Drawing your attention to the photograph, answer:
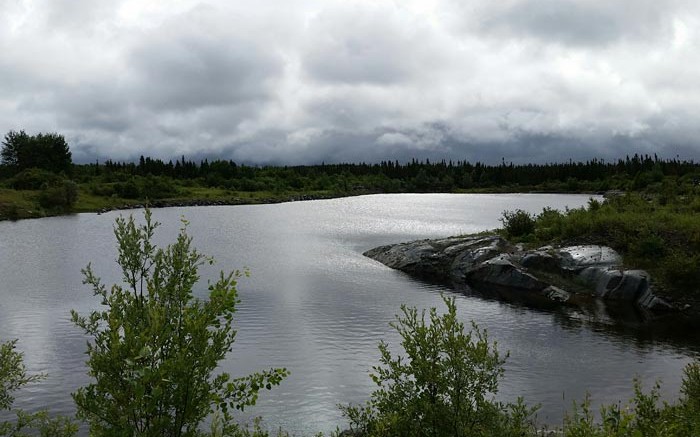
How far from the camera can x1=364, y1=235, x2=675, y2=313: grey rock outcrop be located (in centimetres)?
4350

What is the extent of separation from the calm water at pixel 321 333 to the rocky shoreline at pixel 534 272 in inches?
159

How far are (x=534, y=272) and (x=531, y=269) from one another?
0.47m

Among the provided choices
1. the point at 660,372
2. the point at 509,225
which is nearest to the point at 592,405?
the point at 660,372

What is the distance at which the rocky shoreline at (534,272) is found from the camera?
43.0m

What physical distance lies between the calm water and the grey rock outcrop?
4.58 meters

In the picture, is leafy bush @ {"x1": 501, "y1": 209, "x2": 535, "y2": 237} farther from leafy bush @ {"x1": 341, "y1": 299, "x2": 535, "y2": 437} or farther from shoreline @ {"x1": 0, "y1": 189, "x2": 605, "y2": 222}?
shoreline @ {"x1": 0, "y1": 189, "x2": 605, "y2": 222}

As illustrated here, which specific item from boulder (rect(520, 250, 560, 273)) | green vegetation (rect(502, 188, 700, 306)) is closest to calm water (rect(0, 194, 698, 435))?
boulder (rect(520, 250, 560, 273))

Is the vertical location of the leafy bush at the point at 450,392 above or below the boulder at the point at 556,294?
above

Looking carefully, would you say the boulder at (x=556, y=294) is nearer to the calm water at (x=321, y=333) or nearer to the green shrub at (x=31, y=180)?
the calm water at (x=321, y=333)

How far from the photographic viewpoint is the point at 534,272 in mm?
49250

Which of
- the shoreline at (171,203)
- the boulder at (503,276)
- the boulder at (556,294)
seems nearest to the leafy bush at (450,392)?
the boulder at (556,294)

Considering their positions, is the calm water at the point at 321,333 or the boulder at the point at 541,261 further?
the boulder at the point at 541,261

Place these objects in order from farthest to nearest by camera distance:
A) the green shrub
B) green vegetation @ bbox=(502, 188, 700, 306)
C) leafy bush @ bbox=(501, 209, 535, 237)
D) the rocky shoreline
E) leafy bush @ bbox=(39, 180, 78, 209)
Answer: the green shrub
leafy bush @ bbox=(39, 180, 78, 209)
leafy bush @ bbox=(501, 209, 535, 237)
the rocky shoreline
green vegetation @ bbox=(502, 188, 700, 306)

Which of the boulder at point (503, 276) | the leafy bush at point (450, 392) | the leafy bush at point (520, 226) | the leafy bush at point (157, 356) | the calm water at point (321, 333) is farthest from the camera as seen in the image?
the leafy bush at point (520, 226)
